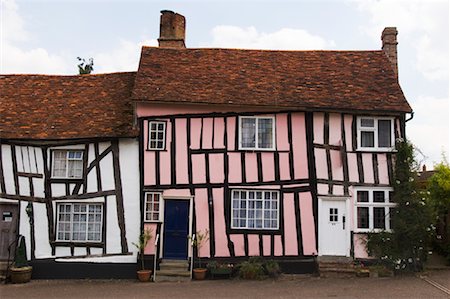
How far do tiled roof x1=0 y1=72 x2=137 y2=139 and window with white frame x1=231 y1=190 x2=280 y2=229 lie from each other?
13.7ft

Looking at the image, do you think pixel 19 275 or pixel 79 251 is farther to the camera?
pixel 79 251

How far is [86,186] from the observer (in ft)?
52.8

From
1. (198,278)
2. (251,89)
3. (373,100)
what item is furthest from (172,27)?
(198,278)

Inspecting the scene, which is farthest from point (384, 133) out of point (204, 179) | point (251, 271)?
point (251, 271)

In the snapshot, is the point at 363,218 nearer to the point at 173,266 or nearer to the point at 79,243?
the point at 173,266

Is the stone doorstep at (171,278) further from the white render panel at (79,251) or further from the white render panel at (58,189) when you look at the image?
the white render panel at (58,189)

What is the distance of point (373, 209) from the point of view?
16.1 m

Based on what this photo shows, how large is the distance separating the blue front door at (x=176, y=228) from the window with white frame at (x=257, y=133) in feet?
9.45

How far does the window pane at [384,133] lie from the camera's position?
1644 cm

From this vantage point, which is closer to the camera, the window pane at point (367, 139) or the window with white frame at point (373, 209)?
the window with white frame at point (373, 209)

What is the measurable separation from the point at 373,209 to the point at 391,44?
22.5ft

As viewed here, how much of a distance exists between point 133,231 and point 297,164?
5.87 meters

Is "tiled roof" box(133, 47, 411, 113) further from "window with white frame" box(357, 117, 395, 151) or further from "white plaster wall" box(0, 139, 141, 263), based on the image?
"white plaster wall" box(0, 139, 141, 263)

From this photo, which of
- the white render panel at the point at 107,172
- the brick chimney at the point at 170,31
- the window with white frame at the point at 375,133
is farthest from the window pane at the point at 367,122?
the white render panel at the point at 107,172
